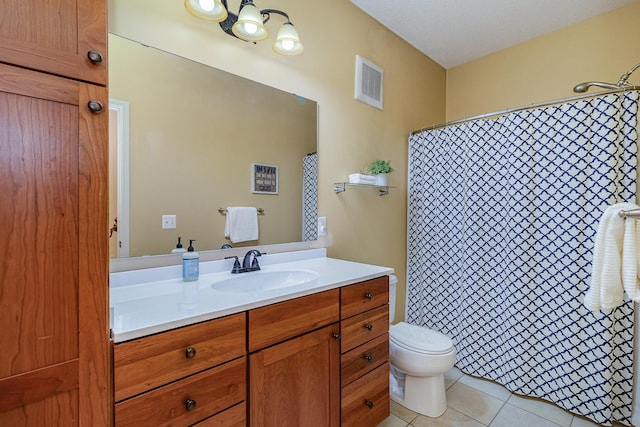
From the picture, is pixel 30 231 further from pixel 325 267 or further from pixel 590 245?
pixel 590 245

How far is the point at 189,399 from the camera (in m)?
0.88

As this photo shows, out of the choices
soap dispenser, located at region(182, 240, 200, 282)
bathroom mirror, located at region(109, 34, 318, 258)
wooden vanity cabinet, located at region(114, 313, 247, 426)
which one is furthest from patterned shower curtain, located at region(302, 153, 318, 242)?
wooden vanity cabinet, located at region(114, 313, 247, 426)

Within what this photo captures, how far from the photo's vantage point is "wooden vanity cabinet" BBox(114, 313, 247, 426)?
0.78m

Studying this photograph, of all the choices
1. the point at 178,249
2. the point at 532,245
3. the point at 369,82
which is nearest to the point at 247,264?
the point at 178,249

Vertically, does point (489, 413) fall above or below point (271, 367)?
below

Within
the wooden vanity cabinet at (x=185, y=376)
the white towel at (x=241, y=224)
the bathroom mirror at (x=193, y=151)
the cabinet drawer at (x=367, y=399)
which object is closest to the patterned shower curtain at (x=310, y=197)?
the bathroom mirror at (x=193, y=151)

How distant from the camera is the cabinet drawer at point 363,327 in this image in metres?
1.34

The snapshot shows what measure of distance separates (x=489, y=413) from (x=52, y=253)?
226 cm

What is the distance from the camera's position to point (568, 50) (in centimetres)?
237

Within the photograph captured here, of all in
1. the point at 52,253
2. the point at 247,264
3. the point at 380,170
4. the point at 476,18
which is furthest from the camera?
the point at 476,18

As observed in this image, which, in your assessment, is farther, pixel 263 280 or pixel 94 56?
pixel 263 280

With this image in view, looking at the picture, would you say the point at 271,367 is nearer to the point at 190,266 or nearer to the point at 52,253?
the point at 190,266

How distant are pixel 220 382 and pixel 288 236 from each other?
0.97 m

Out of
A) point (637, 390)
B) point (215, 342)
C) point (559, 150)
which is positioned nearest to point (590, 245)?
point (559, 150)
